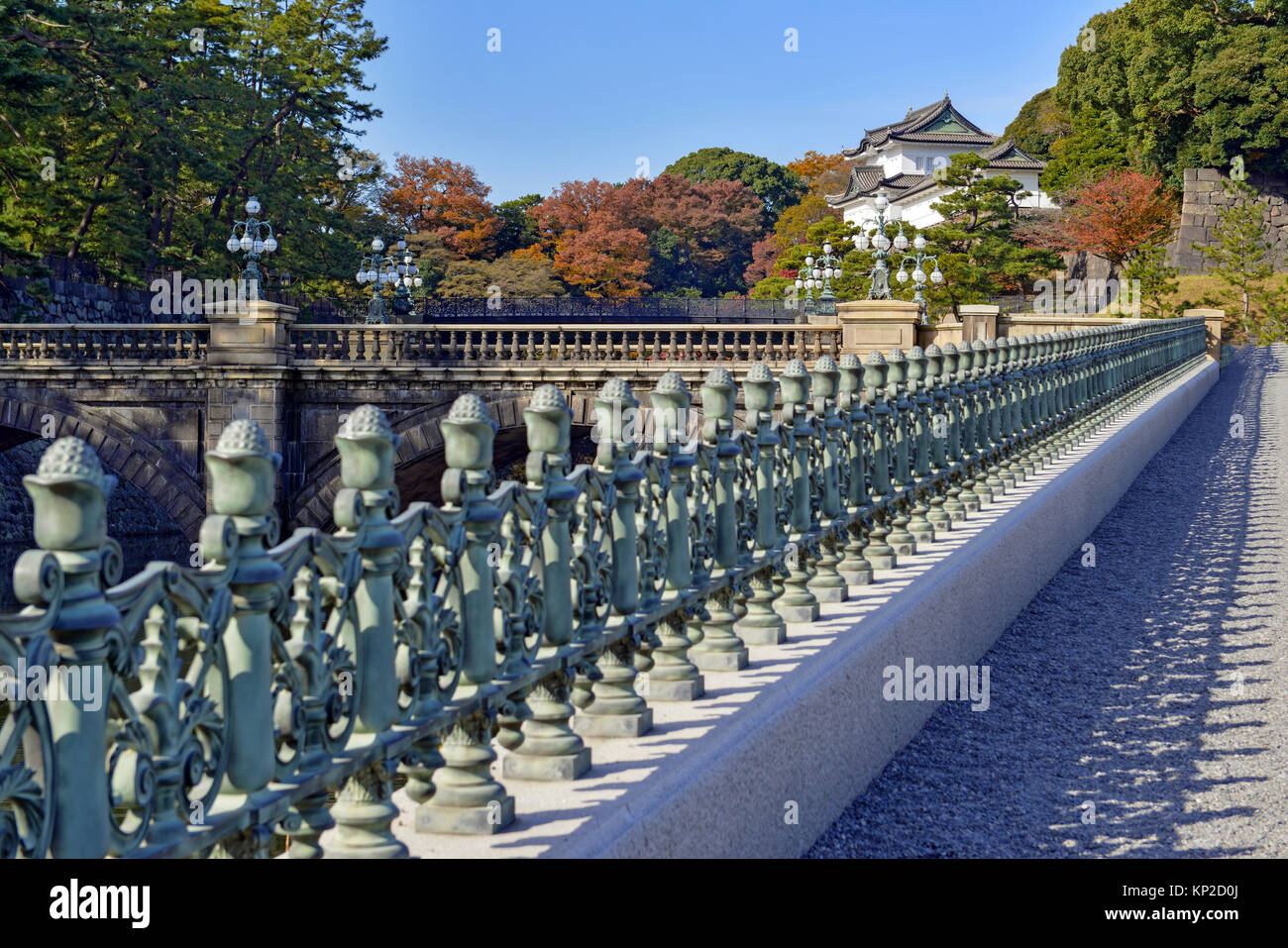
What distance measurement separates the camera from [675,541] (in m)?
4.64

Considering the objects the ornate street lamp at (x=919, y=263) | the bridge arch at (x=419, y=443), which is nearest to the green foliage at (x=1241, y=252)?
the ornate street lamp at (x=919, y=263)

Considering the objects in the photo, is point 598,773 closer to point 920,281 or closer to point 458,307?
point 920,281

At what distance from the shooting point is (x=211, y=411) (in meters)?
28.8

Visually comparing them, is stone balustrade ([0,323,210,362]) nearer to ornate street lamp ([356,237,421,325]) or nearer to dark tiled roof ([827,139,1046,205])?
ornate street lamp ([356,237,421,325])

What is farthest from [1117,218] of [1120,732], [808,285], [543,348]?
[1120,732]

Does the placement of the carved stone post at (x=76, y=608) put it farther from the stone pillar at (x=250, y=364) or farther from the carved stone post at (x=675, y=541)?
the stone pillar at (x=250, y=364)

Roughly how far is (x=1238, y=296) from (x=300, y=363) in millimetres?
36830

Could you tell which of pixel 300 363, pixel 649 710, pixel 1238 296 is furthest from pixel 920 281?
pixel 649 710

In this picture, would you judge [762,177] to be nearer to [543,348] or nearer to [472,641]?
[543,348]

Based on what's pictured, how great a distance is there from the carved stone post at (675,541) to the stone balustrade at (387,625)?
0.01 m

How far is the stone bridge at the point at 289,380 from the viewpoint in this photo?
28453 millimetres

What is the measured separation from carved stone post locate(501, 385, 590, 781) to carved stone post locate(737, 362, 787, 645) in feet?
5.15

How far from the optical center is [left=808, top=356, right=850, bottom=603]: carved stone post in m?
6.12

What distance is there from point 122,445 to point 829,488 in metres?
27.1
